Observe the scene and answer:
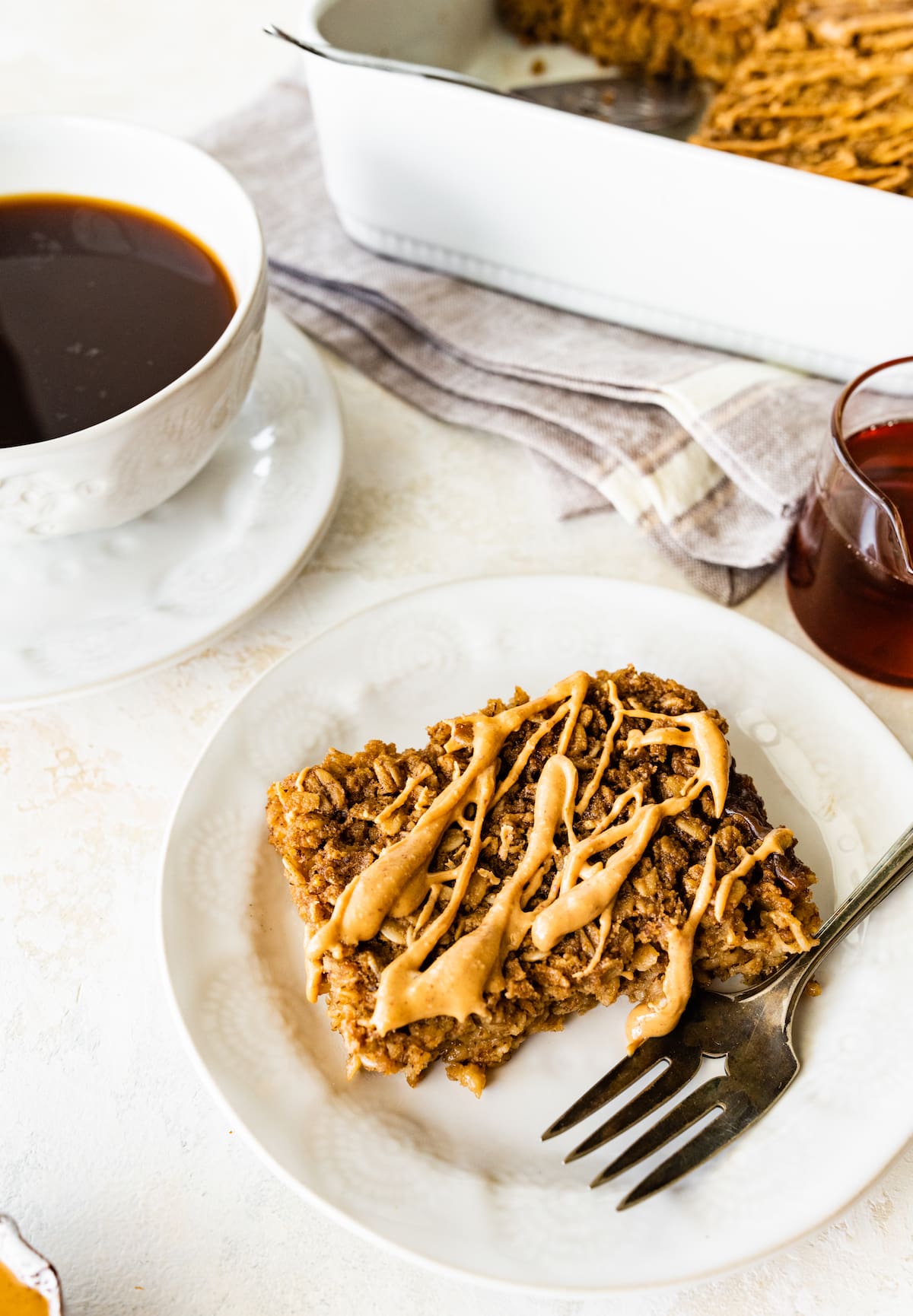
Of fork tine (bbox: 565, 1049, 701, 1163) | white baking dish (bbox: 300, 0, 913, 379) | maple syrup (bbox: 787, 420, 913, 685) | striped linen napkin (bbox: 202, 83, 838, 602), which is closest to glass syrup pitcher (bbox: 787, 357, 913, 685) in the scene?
maple syrup (bbox: 787, 420, 913, 685)

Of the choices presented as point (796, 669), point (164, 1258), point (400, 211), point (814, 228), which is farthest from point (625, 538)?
point (164, 1258)

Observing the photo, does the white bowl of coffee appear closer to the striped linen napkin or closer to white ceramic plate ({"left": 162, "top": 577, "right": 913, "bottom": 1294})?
white ceramic plate ({"left": 162, "top": 577, "right": 913, "bottom": 1294})

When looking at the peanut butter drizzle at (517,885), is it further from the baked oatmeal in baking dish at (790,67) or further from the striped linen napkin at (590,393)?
the baked oatmeal in baking dish at (790,67)

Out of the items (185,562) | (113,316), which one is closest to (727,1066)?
(185,562)

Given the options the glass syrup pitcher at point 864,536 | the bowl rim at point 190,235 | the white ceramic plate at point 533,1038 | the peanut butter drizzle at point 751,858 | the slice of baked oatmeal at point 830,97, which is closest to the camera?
the white ceramic plate at point 533,1038

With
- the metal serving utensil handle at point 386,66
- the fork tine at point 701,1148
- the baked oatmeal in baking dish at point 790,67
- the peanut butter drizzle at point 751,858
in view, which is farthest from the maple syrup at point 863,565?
the metal serving utensil handle at point 386,66

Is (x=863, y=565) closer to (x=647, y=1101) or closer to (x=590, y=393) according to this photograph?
(x=590, y=393)
